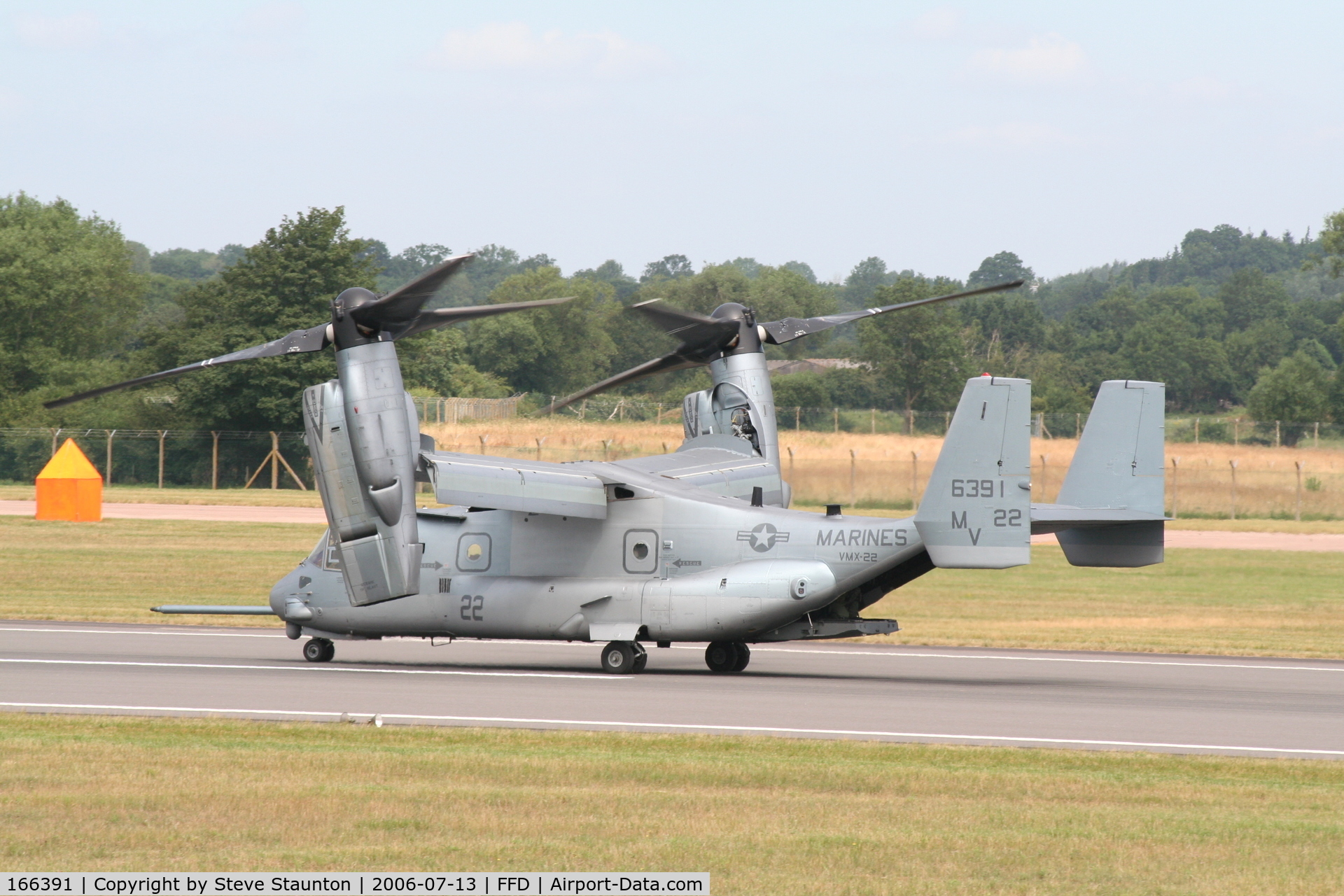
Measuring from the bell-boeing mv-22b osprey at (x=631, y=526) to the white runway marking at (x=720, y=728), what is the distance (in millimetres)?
3403

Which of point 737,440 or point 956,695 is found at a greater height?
point 737,440

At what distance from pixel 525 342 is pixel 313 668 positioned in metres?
99.6

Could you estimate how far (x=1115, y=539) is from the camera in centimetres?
2266

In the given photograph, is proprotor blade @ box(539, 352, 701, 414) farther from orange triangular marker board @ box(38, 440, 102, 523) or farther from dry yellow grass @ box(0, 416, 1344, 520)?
orange triangular marker board @ box(38, 440, 102, 523)

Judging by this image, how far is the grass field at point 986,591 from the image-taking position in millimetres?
30328

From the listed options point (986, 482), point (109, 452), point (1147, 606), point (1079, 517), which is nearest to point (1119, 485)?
point (1079, 517)

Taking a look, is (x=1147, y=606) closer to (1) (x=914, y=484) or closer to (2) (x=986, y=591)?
(2) (x=986, y=591)

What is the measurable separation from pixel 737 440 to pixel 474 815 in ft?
49.4

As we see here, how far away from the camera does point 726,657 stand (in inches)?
915

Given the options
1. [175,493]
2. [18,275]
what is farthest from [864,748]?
[18,275]

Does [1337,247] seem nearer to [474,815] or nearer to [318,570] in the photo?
[318,570]

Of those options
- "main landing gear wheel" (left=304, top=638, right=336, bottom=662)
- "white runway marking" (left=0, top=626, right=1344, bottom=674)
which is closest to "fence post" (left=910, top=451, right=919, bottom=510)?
"white runway marking" (left=0, top=626, right=1344, bottom=674)
